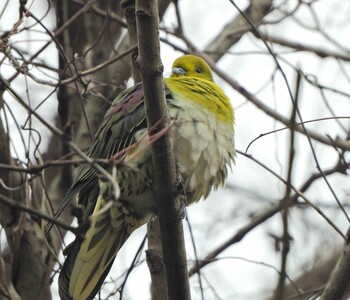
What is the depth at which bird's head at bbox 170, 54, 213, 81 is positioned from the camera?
3900 millimetres

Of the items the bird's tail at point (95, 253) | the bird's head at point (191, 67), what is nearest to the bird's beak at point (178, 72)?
the bird's head at point (191, 67)

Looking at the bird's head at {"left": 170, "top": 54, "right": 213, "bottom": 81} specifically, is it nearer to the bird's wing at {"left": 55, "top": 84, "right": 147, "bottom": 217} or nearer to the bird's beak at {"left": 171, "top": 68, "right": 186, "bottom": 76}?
the bird's beak at {"left": 171, "top": 68, "right": 186, "bottom": 76}

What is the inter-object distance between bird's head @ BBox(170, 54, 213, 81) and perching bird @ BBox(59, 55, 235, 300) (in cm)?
39

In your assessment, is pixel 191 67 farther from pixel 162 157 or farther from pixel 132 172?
pixel 162 157

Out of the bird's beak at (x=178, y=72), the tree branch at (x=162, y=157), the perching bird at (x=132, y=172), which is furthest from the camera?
the bird's beak at (x=178, y=72)

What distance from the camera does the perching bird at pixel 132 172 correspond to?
3207 millimetres

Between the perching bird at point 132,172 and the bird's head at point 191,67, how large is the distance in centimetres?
39


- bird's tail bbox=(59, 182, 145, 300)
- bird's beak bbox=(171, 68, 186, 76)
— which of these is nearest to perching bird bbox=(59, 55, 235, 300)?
bird's tail bbox=(59, 182, 145, 300)

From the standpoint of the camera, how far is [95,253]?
11.0 ft

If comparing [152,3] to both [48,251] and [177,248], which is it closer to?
[177,248]

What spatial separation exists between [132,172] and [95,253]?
0.47m

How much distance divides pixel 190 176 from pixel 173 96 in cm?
37

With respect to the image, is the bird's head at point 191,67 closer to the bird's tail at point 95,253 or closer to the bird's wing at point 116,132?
the bird's wing at point 116,132

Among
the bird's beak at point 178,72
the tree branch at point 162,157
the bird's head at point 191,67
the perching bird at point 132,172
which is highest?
the bird's head at point 191,67
